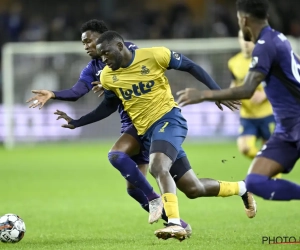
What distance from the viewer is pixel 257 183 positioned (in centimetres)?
729

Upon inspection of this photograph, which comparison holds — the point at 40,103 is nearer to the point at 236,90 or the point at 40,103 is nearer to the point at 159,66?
the point at 159,66

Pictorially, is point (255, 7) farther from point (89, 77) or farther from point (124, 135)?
point (89, 77)

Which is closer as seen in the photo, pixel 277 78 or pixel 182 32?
pixel 277 78

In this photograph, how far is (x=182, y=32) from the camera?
82.1ft

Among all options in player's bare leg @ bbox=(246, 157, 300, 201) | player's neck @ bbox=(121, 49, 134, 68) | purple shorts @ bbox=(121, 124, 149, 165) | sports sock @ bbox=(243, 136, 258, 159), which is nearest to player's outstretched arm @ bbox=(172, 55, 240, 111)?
player's neck @ bbox=(121, 49, 134, 68)

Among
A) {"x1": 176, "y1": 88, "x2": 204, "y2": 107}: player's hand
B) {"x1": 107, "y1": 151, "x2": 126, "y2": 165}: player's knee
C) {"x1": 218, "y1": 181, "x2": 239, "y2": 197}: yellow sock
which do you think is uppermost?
{"x1": 176, "y1": 88, "x2": 204, "y2": 107}: player's hand

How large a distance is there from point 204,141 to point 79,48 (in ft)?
14.9

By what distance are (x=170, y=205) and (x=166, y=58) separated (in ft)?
5.09

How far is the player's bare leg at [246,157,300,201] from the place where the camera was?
727 cm

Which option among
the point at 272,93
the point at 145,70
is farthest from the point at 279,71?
the point at 145,70

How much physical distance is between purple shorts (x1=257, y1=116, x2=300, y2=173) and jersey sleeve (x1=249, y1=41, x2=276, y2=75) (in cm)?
86

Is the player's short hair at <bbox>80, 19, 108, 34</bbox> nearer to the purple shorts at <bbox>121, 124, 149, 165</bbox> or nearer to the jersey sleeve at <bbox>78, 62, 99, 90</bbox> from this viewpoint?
the jersey sleeve at <bbox>78, 62, 99, 90</bbox>

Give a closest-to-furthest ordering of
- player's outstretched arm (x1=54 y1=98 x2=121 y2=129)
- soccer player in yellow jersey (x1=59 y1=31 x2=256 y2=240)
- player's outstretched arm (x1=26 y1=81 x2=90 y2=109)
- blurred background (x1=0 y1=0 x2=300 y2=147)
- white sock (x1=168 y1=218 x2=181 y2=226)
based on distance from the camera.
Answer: white sock (x1=168 y1=218 x2=181 y2=226) → soccer player in yellow jersey (x1=59 y1=31 x2=256 y2=240) → player's outstretched arm (x1=26 y1=81 x2=90 y2=109) → player's outstretched arm (x1=54 y1=98 x2=121 y2=129) → blurred background (x1=0 y1=0 x2=300 y2=147)

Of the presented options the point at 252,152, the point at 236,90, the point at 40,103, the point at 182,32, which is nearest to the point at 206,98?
the point at 236,90
